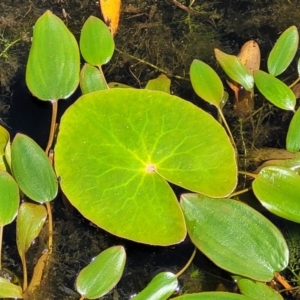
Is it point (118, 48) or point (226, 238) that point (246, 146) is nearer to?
point (226, 238)

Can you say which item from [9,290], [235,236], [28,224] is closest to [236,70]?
[235,236]

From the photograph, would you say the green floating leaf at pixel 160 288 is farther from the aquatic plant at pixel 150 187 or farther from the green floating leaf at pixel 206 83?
the green floating leaf at pixel 206 83

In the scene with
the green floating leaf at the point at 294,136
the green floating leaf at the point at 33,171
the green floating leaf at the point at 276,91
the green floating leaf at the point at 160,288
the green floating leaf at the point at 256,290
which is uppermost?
the green floating leaf at the point at 276,91

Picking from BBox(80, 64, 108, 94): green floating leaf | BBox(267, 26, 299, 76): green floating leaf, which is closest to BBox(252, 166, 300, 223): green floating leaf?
BBox(267, 26, 299, 76): green floating leaf

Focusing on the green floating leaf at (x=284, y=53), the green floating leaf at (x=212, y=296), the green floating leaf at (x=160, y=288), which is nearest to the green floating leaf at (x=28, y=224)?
the green floating leaf at (x=160, y=288)

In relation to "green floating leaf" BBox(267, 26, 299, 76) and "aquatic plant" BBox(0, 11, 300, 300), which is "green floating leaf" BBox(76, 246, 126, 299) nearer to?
"aquatic plant" BBox(0, 11, 300, 300)

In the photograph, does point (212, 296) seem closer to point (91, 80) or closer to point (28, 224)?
point (28, 224)

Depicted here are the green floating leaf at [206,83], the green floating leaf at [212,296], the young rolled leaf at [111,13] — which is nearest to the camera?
the green floating leaf at [212,296]
